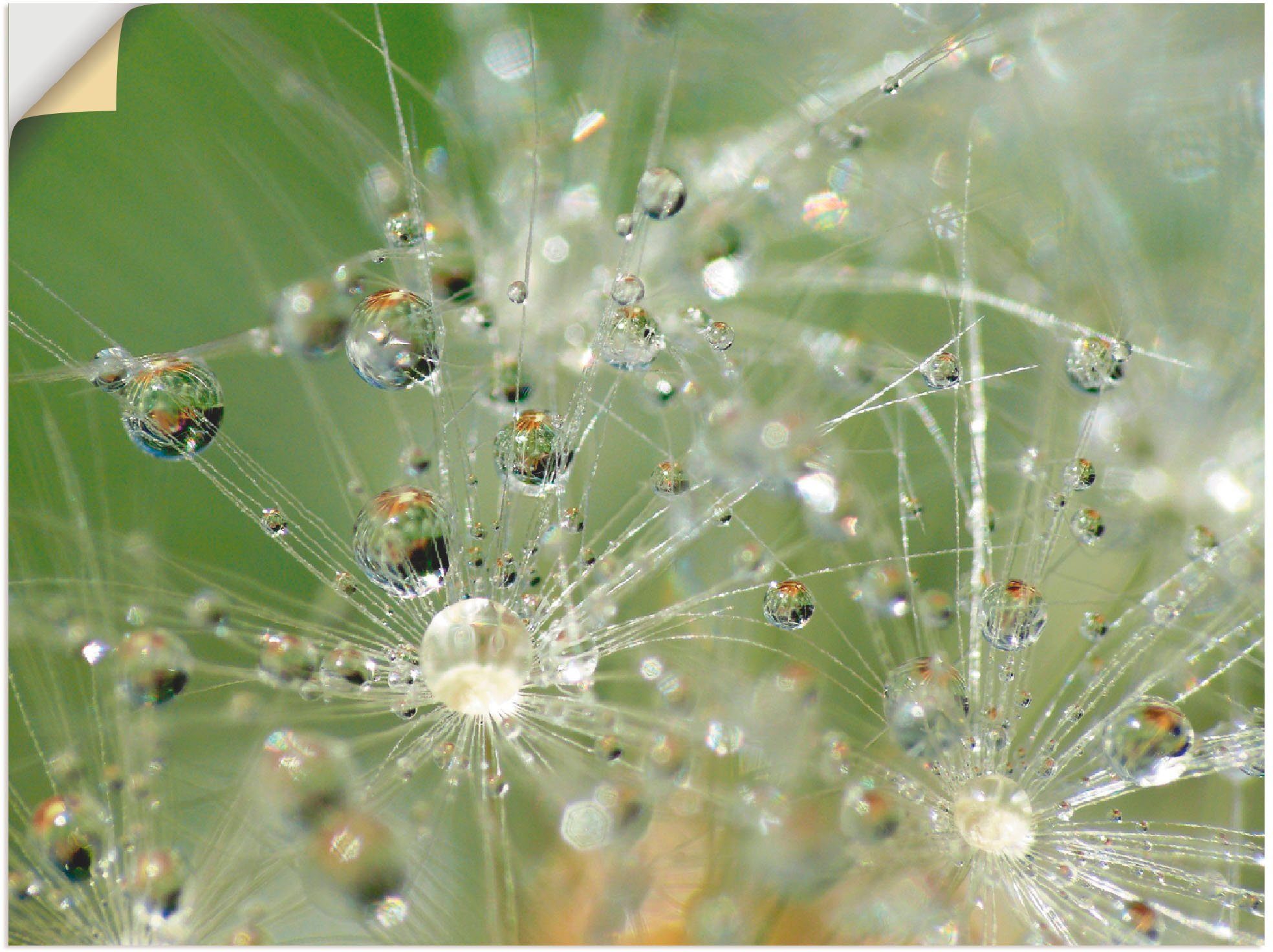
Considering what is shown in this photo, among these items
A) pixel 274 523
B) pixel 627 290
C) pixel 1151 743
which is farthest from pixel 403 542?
pixel 1151 743

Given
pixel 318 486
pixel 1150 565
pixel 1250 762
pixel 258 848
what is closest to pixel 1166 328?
pixel 1150 565

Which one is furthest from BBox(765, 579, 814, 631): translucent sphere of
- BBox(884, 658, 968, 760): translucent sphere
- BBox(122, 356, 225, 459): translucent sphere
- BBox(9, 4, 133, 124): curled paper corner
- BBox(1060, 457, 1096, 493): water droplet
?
BBox(9, 4, 133, 124): curled paper corner

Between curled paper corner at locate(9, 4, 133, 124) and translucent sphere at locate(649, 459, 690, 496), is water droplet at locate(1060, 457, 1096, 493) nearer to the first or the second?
translucent sphere at locate(649, 459, 690, 496)

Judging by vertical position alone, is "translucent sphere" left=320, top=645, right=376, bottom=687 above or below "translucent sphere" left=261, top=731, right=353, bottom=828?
Result: above

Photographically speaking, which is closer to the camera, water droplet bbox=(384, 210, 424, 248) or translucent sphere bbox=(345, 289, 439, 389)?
translucent sphere bbox=(345, 289, 439, 389)

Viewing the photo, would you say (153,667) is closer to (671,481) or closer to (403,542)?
(403,542)
